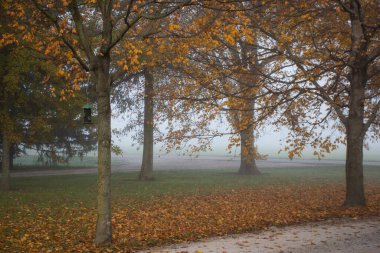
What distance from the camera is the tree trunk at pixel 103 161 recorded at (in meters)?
8.40

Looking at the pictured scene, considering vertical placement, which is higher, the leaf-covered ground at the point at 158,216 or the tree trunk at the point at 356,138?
the tree trunk at the point at 356,138

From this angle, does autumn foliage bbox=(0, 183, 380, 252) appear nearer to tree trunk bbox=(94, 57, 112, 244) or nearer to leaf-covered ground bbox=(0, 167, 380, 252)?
leaf-covered ground bbox=(0, 167, 380, 252)

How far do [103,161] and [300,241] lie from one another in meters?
4.46

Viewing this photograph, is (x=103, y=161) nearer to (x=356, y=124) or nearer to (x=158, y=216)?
(x=158, y=216)

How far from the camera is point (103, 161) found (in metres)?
8.37

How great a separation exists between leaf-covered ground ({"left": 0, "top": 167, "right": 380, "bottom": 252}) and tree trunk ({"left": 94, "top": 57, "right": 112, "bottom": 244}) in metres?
0.37

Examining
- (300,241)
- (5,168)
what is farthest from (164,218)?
(5,168)

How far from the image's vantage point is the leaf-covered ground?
8805 millimetres

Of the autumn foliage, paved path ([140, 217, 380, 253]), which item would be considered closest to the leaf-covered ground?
the autumn foliage

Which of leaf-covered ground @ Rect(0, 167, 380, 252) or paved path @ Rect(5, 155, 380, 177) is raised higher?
paved path @ Rect(5, 155, 380, 177)

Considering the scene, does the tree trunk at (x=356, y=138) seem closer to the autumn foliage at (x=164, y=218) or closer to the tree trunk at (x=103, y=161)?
the autumn foliage at (x=164, y=218)

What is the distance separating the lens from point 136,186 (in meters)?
21.5

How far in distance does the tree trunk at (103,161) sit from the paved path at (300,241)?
125cm

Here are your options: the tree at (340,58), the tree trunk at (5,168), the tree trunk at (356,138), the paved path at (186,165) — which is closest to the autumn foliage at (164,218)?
the tree trunk at (356,138)
